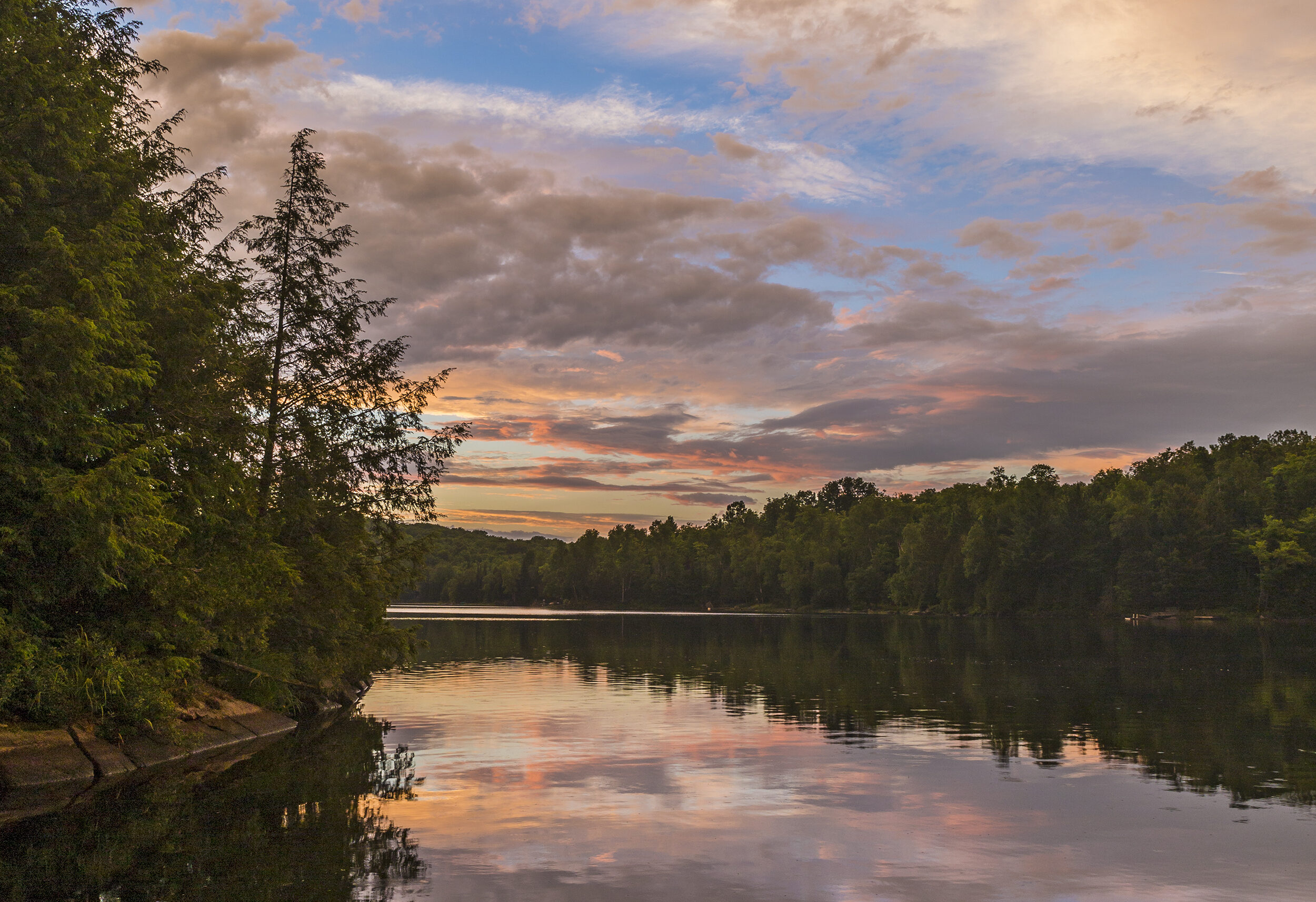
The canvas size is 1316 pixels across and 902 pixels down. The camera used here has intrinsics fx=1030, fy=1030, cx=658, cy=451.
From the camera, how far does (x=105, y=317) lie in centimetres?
1991

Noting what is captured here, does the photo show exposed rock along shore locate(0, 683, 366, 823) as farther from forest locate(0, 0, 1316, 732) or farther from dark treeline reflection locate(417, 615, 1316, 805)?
dark treeline reflection locate(417, 615, 1316, 805)

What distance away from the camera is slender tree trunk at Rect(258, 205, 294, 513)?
33.3 meters

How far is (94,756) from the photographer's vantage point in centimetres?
2195

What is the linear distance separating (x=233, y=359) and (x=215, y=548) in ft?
16.4

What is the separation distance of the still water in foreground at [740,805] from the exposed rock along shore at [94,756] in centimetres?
118

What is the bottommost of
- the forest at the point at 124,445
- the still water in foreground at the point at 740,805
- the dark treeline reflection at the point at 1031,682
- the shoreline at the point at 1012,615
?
the shoreline at the point at 1012,615

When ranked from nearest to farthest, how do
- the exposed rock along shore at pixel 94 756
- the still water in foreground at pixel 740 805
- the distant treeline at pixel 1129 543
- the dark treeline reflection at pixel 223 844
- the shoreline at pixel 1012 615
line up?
the dark treeline reflection at pixel 223 844
the still water in foreground at pixel 740 805
the exposed rock along shore at pixel 94 756
the shoreline at pixel 1012 615
the distant treeline at pixel 1129 543

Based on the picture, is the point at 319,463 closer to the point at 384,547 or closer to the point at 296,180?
the point at 384,547

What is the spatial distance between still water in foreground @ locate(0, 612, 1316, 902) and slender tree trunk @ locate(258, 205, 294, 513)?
8.12 meters

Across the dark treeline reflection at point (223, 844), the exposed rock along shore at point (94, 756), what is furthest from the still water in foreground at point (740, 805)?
the exposed rock along shore at point (94, 756)

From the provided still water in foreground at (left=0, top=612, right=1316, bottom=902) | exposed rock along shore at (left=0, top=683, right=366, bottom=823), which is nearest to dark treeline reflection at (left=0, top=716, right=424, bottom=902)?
still water in foreground at (left=0, top=612, right=1316, bottom=902)

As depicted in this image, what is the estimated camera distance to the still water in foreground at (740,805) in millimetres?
14008

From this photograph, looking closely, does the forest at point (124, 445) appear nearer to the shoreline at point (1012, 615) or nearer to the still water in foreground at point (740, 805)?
the still water in foreground at point (740, 805)

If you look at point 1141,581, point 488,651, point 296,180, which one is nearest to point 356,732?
point 296,180
